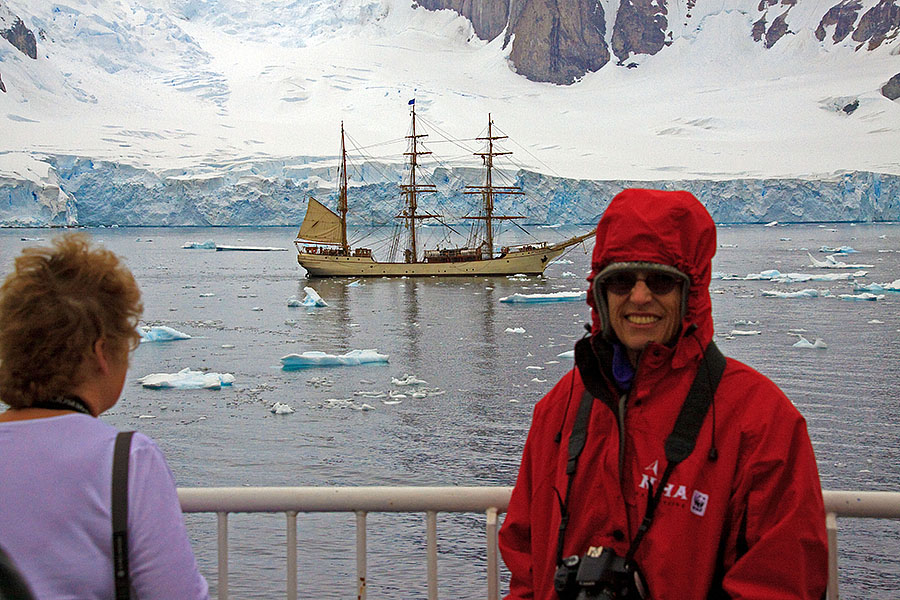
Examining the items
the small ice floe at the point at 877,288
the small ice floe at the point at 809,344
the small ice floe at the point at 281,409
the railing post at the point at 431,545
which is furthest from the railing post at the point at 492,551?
the small ice floe at the point at 877,288

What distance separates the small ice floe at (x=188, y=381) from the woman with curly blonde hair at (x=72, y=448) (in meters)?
11.6

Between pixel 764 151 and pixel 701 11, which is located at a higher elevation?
pixel 701 11

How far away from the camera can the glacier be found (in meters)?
56.7

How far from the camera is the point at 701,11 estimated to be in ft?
398

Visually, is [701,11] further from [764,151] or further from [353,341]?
[353,341]

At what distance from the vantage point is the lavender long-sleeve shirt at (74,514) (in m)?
1.21

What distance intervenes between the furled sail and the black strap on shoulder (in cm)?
3721

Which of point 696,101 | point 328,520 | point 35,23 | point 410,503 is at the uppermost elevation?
point 35,23

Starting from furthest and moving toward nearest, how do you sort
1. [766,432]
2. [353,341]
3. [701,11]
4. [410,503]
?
[701,11] < [353,341] < [410,503] < [766,432]

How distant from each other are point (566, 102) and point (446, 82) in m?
13.8

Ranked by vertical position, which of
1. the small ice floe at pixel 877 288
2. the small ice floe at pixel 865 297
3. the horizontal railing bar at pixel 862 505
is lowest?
the small ice floe at pixel 865 297

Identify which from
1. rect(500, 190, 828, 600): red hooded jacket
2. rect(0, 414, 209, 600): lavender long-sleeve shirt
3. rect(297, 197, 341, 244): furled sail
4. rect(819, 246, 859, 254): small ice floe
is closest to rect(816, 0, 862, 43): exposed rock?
rect(819, 246, 859, 254): small ice floe

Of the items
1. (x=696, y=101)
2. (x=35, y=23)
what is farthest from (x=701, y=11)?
(x=35, y=23)

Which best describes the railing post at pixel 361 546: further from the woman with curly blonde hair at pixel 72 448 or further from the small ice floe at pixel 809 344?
the small ice floe at pixel 809 344
